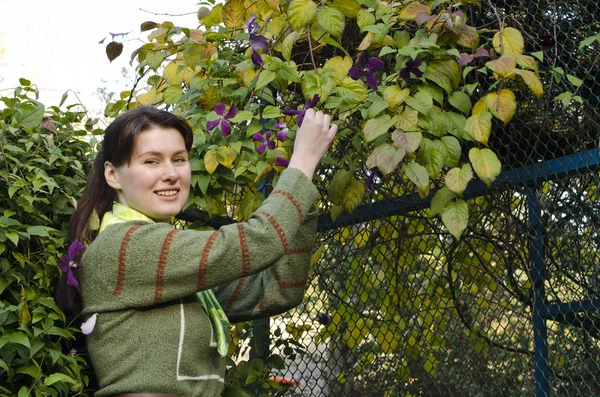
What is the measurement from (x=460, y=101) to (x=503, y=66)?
169mm

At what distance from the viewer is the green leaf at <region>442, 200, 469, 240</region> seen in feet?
6.06

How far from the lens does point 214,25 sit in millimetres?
2451

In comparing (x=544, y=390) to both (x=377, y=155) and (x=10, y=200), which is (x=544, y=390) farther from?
(x=10, y=200)

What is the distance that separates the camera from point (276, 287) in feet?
5.92

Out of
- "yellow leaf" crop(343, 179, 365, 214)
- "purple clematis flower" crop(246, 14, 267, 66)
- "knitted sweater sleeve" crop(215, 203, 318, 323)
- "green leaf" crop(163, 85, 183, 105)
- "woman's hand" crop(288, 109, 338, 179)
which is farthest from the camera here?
"green leaf" crop(163, 85, 183, 105)

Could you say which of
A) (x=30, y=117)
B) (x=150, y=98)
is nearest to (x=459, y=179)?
(x=30, y=117)

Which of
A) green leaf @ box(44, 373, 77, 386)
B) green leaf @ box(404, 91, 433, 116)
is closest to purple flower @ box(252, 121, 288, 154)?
green leaf @ box(404, 91, 433, 116)

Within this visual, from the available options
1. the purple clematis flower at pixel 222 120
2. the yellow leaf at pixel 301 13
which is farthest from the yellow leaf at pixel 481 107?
the purple clematis flower at pixel 222 120

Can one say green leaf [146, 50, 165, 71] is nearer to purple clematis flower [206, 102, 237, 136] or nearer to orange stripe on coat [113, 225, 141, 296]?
purple clematis flower [206, 102, 237, 136]

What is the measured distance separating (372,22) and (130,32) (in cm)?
80

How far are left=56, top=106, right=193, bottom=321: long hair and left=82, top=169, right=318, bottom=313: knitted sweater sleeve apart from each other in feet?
0.26

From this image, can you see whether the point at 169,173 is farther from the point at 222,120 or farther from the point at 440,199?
the point at 440,199

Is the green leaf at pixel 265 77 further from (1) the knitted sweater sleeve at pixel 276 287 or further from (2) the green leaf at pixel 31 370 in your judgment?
(2) the green leaf at pixel 31 370

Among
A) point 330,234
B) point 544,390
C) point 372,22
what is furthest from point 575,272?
point 372,22
